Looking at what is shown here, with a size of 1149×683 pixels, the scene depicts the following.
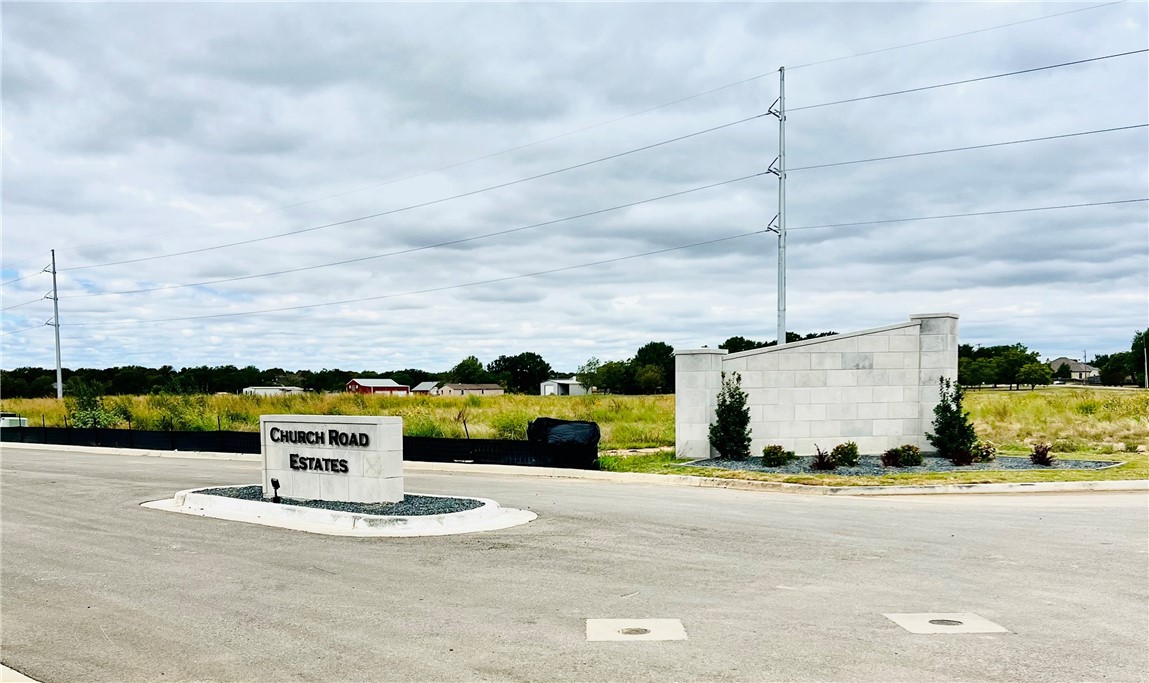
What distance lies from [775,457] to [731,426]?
1.81m

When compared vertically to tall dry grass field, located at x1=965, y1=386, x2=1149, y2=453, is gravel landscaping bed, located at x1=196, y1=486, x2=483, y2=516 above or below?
above

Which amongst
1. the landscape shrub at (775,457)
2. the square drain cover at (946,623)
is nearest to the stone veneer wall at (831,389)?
the landscape shrub at (775,457)

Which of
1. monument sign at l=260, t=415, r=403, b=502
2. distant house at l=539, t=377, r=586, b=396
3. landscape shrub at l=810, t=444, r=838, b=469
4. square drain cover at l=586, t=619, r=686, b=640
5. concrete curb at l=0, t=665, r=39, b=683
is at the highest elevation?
monument sign at l=260, t=415, r=403, b=502

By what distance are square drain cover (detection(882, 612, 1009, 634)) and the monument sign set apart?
28.0 ft

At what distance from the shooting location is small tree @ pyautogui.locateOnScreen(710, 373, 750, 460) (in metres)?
22.8

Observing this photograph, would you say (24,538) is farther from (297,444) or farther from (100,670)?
(100,670)

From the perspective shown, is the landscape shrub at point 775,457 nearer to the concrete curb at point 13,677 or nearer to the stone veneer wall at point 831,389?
the stone veneer wall at point 831,389

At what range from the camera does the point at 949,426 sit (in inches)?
888

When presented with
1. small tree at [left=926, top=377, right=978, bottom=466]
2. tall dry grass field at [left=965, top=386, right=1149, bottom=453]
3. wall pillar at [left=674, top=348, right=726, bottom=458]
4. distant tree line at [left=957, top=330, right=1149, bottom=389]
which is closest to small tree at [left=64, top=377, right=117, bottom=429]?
wall pillar at [left=674, top=348, right=726, bottom=458]

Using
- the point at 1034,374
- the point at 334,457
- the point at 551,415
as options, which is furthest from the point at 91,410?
the point at 1034,374

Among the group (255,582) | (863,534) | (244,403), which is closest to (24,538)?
(255,582)

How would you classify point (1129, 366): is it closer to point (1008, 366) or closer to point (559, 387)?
point (1008, 366)

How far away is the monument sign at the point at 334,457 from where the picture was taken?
14453 millimetres

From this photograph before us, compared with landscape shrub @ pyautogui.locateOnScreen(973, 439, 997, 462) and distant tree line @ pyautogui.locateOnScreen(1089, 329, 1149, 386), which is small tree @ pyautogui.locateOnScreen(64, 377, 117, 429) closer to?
landscape shrub @ pyautogui.locateOnScreen(973, 439, 997, 462)
